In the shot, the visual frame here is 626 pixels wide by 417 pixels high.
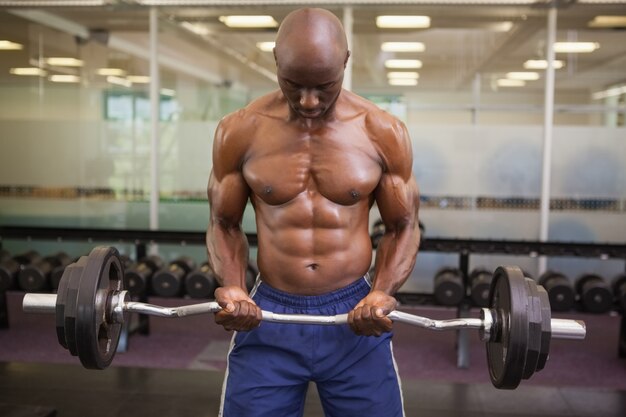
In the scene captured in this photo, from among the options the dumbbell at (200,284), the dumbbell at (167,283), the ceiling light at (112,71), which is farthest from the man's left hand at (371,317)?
the ceiling light at (112,71)

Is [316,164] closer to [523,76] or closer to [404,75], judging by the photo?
[404,75]

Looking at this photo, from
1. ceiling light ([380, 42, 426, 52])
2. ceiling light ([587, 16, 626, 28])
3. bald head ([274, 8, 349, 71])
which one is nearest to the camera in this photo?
bald head ([274, 8, 349, 71])

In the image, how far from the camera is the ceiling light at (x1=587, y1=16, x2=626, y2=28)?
466cm

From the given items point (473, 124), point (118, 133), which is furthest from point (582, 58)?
point (118, 133)

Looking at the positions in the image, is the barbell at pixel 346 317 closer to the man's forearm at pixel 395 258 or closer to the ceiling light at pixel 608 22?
the man's forearm at pixel 395 258

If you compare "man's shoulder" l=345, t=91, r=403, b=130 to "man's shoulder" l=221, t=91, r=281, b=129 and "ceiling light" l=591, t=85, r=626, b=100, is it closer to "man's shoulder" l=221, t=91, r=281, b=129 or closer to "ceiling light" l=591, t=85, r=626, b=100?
"man's shoulder" l=221, t=91, r=281, b=129

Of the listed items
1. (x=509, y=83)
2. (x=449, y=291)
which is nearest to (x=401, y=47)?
(x=509, y=83)

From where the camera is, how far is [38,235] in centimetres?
401

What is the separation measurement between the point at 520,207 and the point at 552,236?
33 cm

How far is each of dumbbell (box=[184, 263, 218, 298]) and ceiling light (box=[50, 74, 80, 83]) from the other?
7.52 feet

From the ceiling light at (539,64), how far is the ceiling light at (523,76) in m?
0.06

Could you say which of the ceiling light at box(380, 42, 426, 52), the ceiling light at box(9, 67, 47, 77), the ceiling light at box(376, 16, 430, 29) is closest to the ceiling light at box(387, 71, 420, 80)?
the ceiling light at box(380, 42, 426, 52)

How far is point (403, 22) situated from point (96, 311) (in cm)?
391

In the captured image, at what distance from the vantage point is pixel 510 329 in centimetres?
134
